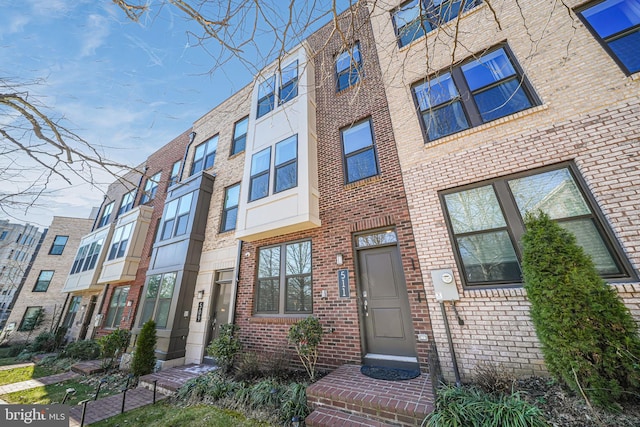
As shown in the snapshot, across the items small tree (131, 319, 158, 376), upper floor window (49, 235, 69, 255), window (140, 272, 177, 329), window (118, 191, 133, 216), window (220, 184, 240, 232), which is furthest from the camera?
upper floor window (49, 235, 69, 255)

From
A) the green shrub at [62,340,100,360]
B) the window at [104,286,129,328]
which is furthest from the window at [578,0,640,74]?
the window at [104,286,129,328]

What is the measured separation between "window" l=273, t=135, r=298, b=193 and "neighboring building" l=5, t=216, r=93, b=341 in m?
14.9

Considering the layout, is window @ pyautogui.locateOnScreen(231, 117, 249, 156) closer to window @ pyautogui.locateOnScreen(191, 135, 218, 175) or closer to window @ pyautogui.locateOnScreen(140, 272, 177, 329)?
window @ pyautogui.locateOnScreen(191, 135, 218, 175)

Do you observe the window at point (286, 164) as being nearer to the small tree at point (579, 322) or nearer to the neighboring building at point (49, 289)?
the small tree at point (579, 322)

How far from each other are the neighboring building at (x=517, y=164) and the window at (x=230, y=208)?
579 cm

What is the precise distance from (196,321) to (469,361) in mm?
7285

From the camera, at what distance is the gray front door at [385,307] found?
4520mm

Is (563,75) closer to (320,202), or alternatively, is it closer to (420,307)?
(420,307)

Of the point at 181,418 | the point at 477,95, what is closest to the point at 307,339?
the point at 181,418

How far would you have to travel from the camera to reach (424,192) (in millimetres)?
4773

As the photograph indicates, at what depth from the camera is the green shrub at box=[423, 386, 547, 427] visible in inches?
90.4

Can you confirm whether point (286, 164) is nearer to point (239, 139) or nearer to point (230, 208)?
point (230, 208)

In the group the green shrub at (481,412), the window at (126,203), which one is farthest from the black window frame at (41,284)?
the green shrub at (481,412)

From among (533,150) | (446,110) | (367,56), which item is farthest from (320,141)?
(533,150)
